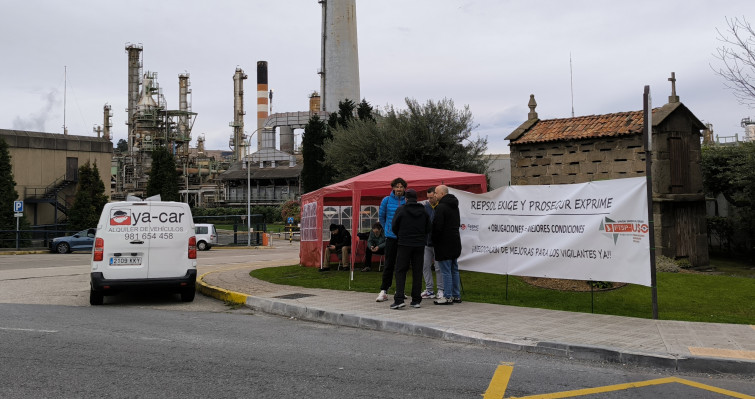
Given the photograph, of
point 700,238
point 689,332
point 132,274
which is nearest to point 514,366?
point 689,332

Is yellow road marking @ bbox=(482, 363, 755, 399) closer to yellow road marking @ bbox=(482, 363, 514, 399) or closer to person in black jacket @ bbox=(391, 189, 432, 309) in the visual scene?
yellow road marking @ bbox=(482, 363, 514, 399)

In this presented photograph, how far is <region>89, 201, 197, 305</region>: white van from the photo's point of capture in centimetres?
1034

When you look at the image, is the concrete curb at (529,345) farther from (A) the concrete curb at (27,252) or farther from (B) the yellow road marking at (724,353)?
(A) the concrete curb at (27,252)

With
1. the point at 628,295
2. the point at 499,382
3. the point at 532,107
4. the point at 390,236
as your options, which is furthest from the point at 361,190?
the point at 532,107

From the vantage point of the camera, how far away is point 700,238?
20000 millimetres

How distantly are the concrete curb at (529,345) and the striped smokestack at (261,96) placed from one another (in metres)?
82.3

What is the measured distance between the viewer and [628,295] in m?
10.4

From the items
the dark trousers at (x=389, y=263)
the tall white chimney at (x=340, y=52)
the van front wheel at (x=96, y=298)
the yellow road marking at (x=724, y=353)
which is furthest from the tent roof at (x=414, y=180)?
the tall white chimney at (x=340, y=52)

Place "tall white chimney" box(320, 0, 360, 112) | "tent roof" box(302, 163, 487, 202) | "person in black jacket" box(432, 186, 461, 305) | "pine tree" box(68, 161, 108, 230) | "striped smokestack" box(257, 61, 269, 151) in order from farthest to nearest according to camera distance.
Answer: "striped smokestack" box(257, 61, 269, 151) → "tall white chimney" box(320, 0, 360, 112) → "pine tree" box(68, 161, 108, 230) → "tent roof" box(302, 163, 487, 202) → "person in black jacket" box(432, 186, 461, 305)

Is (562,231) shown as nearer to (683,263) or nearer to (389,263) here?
(389,263)

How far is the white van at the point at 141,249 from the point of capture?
→ 33.9ft

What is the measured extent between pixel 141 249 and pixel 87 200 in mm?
33629

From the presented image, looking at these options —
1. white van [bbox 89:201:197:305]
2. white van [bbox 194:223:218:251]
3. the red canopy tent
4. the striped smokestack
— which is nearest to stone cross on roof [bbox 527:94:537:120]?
the red canopy tent

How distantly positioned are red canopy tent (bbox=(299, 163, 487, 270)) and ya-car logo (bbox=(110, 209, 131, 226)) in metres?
4.46
